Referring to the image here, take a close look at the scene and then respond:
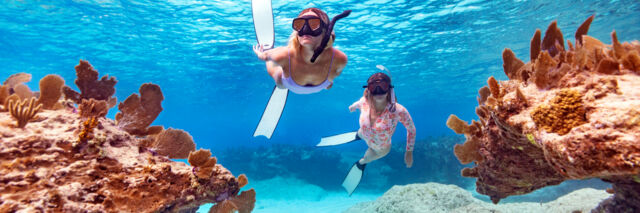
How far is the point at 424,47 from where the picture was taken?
61.2 ft

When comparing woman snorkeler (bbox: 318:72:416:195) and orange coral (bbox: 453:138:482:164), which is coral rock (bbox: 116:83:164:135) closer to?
woman snorkeler (bbox: 318:72:416:195)

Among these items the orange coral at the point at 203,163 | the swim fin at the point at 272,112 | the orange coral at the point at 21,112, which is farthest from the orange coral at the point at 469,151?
the orange coral at the point at 21,112

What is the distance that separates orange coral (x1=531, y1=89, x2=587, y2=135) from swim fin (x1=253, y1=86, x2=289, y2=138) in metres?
4.36

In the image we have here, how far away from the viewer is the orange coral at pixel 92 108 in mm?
2451

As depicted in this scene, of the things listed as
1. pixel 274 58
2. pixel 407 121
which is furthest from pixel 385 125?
pixel 274 58

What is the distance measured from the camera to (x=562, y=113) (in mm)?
1662

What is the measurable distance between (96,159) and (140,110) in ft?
3.03

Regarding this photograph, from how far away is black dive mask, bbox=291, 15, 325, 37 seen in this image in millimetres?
3275

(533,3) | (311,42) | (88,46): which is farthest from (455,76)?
(88,46)

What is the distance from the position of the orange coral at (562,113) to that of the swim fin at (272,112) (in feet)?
14.3

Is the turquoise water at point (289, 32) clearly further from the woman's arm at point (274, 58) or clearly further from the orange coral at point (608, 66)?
the orange coral at point (608, 66)

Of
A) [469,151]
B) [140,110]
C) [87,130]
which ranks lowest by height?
[469,151]

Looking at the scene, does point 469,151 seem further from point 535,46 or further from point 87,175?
point 87,175

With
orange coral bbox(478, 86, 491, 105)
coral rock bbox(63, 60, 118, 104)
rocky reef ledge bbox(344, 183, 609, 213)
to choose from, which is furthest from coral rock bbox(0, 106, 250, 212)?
rocky reef ledge bbox(344, 183, 609, 213)
